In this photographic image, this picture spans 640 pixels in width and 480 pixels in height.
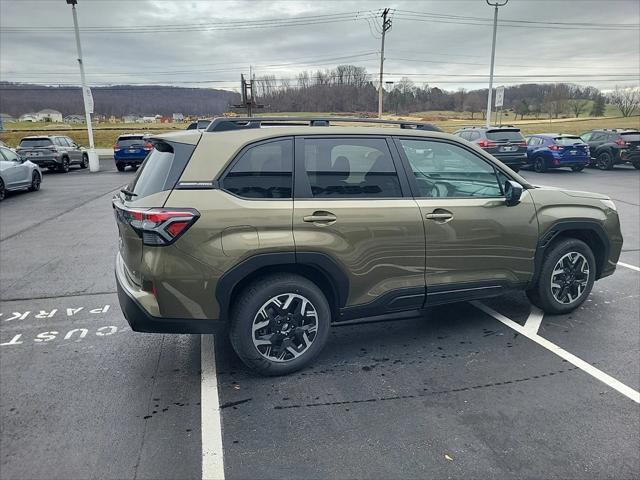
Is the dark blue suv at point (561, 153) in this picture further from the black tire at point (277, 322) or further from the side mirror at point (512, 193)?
the black tire at point (277, 322)

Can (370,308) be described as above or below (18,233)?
above

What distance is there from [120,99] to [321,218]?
52.0 meters

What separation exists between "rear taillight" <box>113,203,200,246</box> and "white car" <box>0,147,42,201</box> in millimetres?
12750

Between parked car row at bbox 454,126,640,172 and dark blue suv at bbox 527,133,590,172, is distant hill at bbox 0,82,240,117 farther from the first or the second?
dark blue suv at bbox 527,133,590,172

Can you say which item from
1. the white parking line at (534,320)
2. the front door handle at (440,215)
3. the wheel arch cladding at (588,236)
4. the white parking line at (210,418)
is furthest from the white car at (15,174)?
the wheel arch cladding at (588,236)

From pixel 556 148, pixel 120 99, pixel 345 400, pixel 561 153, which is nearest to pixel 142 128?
pixel 120 99

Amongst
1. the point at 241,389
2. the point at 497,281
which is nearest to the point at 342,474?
the point at 241,389

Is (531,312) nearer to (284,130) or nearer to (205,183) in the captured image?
(284,130)

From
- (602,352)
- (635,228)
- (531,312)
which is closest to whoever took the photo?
(602,352)

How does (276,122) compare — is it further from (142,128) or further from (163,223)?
(142,128)

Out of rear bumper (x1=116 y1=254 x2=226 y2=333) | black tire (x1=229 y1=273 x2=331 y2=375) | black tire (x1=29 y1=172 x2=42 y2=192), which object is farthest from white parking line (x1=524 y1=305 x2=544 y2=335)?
black tire (x1=29 y1=172 x2=42 y2=192)

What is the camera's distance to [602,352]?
379 centimetres

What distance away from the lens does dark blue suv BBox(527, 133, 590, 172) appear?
18750 millimetres

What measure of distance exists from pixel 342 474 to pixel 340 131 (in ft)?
7.86
